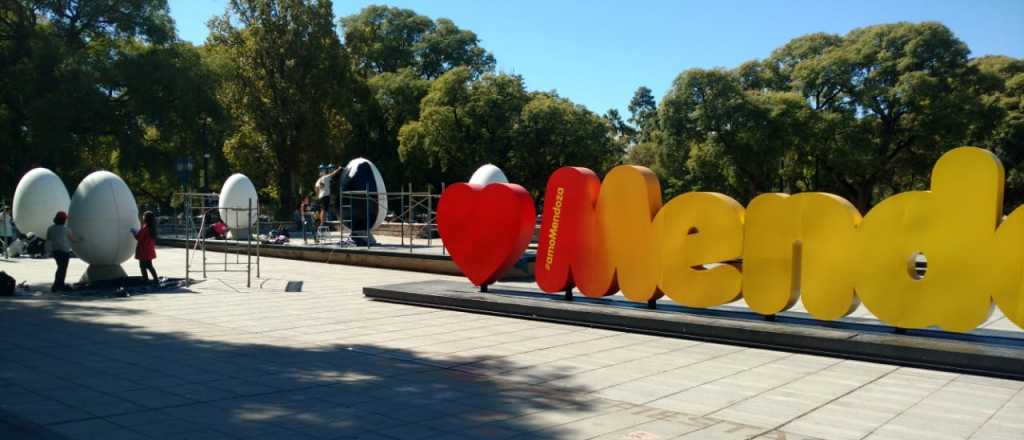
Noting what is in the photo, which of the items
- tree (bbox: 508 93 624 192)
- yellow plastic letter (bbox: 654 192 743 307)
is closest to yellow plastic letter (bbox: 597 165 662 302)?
yellow plastic letter (bbox: 654 192 743 307)

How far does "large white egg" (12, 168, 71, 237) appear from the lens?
2573 cm

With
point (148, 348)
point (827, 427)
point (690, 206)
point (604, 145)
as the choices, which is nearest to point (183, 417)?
point (148, 348)

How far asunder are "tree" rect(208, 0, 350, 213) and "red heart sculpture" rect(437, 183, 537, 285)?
32.0m

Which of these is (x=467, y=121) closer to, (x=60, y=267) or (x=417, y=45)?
(x=417, y=45)

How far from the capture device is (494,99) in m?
47.1

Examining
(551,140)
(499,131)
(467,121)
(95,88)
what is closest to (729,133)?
(551,140)

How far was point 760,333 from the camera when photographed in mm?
10141

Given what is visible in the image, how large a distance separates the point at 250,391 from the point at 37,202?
22.4 metres

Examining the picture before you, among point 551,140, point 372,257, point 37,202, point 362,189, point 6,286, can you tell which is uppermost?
point 551,140

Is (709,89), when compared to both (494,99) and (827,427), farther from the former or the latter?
(827,427)

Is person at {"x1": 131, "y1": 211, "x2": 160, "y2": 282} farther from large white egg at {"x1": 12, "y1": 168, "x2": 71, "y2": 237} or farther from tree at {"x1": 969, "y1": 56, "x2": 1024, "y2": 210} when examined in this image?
tree at {"x1": 969, "y1": 56, "x2": 1024, "y2": 210}

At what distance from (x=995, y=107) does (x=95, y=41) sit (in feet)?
151

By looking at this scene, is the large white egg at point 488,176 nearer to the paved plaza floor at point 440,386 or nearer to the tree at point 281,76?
the paved plaza floor at point 440,386

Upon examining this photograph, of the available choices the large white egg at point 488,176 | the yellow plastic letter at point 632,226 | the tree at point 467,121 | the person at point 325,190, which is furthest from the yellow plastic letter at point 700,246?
the tree at point 467,121
